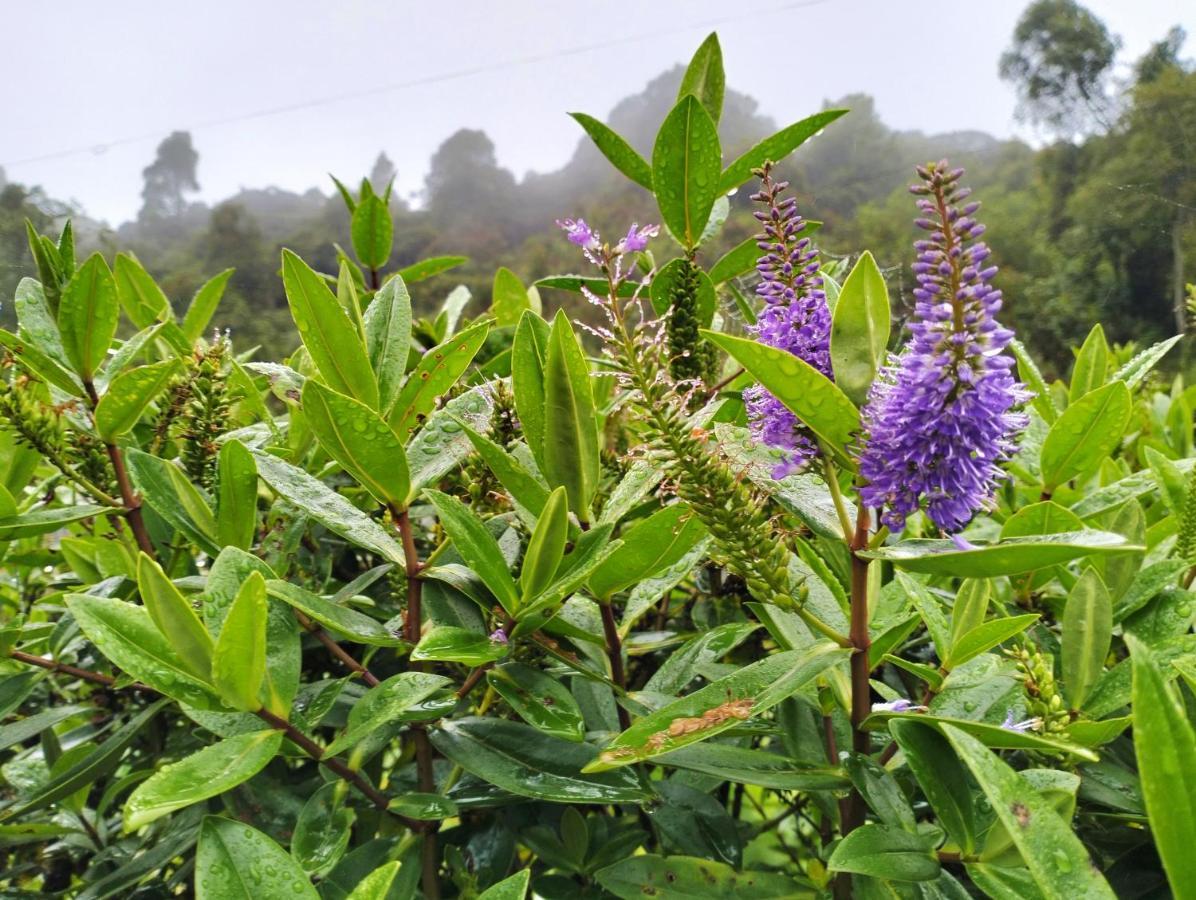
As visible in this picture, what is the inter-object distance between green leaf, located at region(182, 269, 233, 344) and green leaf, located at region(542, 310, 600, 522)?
1.00 metres

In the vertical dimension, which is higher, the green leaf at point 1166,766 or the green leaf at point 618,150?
the green leaf at point 618,150

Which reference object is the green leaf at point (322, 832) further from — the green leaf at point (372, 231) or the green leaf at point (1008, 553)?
the green leaf at point (372, 231)

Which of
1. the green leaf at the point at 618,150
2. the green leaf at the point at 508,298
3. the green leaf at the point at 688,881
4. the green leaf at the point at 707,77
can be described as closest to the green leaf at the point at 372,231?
the green leaf at the point at 508,298

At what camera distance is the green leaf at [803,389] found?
484 millimetres

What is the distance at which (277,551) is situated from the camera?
34.5 inches

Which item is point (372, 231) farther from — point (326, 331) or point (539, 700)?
point (539, 700)

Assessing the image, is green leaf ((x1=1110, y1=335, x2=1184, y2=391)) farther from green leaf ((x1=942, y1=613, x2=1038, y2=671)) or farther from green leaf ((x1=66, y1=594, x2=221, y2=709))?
green leaf ((x1=66, y1=594, x2=221, y2=709))

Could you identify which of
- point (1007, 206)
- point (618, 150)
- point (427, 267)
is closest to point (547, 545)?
point (618, 150)

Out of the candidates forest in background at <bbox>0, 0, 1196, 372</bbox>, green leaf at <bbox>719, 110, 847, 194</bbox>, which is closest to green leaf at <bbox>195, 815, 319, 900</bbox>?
green leaf at <bbox>719, 110, 847, 194</bbox>

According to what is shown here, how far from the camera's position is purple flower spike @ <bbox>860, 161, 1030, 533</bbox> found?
1.57ft

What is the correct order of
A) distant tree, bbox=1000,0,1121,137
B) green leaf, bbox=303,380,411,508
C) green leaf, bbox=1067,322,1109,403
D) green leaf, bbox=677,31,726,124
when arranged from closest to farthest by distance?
green leaf, bbox=303,380,411,508, green leaf, bbox=677,31,726,124, green leaf, bbox=1067,322,1109,403, distant tree, bbox=1000,0,1121,137

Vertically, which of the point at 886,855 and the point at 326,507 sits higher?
the point at 326,507

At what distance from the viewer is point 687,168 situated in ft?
2.88

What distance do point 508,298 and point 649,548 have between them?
805 mm
